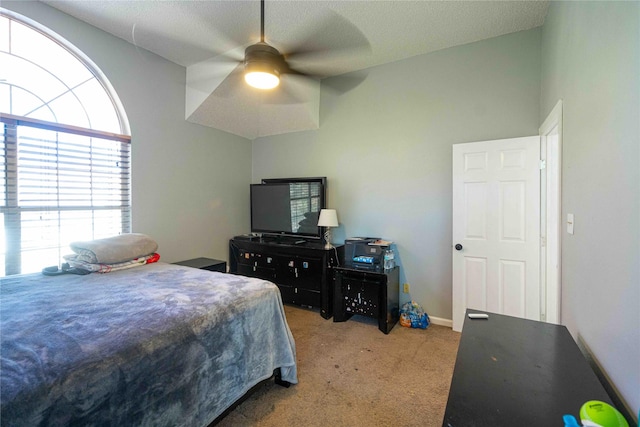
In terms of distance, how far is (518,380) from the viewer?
101 cm

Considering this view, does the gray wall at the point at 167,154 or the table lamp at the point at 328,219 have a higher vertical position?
the gray wall at the point at 167,154

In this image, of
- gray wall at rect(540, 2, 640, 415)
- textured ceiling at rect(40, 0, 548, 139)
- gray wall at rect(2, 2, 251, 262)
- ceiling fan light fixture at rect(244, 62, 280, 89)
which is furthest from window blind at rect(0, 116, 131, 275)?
gray wall at rect(540, 2, 640, 415)

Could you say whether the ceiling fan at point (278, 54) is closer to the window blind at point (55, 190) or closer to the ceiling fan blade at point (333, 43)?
the ceiling fan blade at point (333, 43)

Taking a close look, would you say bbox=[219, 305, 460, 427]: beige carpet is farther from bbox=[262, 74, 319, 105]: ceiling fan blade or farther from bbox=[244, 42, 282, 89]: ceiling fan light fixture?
→ bbox=[262, 74, 319, 105]: ceiling fan blade

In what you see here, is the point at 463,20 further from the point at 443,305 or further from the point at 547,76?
the point at 443,305

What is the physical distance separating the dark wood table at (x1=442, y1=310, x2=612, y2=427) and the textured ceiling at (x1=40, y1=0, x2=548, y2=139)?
2.06 metres

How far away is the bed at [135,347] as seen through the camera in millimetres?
958

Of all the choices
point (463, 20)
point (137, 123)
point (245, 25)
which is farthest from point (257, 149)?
point (463, 20)

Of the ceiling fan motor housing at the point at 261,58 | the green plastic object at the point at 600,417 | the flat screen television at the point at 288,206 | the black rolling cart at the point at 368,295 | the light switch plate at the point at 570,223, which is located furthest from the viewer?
the flat screen television at the point at 288,206

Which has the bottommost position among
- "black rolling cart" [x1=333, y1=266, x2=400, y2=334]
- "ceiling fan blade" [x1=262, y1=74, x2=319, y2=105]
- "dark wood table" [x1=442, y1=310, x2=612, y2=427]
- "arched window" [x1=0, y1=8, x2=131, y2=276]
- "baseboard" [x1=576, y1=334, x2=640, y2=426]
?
"black rolling cart" [x1=333, y1=266, x2=400, y2=334]

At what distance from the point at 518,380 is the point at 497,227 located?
2.04 metres

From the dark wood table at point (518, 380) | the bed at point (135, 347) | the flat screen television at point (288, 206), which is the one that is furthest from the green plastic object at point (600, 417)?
the flat screen television at point (288, 206)

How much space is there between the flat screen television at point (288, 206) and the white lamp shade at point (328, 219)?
0.68ft

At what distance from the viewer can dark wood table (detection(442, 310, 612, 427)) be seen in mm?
836
